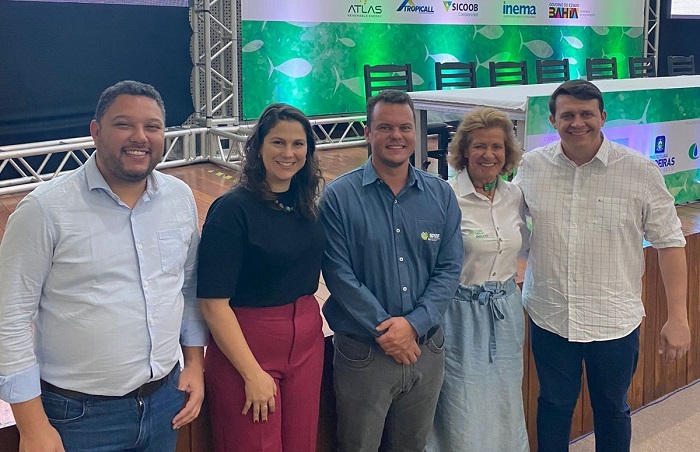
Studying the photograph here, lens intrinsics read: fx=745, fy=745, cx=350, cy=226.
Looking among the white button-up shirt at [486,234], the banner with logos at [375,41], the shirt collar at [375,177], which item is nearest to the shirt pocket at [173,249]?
the shirt collar at [375,177]

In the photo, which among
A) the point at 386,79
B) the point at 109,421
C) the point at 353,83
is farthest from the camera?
the point at 353,83

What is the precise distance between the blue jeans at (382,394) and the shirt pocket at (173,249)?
548 millimetres

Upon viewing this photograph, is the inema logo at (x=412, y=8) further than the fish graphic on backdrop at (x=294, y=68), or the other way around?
the inema logo at (x=412, y=8)

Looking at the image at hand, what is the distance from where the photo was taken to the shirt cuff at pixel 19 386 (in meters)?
1.41

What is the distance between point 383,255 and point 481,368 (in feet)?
1.71

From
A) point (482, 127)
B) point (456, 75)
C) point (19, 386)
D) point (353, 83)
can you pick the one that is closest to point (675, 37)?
point (456, 75)

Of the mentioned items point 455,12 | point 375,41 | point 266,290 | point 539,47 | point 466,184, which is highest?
point 455,12

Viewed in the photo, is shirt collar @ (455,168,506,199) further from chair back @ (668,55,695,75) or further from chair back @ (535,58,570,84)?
chair back @ (668,55,695,75)

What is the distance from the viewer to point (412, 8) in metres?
8.00

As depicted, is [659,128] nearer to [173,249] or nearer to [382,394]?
[382,394]

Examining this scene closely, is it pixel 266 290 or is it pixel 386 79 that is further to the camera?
pixel 386 79

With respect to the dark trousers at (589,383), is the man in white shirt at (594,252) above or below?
above

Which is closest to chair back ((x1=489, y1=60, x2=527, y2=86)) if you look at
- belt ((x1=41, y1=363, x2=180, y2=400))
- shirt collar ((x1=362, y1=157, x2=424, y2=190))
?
shirt collar ((x1=362, y1=157, x2=424, y2=190))

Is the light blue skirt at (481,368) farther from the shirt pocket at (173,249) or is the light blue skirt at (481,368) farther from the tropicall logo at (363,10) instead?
the tropicall logo at (363,10)
